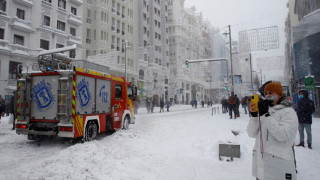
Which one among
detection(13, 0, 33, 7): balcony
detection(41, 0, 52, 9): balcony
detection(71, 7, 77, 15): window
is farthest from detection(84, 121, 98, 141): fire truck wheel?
detection(71, 7, 77, 15): window

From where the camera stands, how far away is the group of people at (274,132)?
2.33 metres

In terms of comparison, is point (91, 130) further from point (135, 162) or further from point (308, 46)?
point (308, 46)

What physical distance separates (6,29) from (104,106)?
2228 centimetres

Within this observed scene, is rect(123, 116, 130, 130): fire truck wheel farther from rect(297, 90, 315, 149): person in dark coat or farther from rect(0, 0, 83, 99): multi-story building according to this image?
rect(0, 0, 83, 99): multi-story building

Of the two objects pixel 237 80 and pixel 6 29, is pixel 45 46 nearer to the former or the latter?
pixel 6 29

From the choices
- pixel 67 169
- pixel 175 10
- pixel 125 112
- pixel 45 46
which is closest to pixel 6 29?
pixel 45 46

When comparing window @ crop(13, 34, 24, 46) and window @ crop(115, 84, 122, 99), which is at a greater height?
window @ crop(13, 34, 24, 46)

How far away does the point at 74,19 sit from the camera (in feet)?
100

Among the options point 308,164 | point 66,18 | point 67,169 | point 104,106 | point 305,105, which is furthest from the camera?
point 66,18

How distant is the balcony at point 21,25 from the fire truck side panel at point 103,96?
2185cm

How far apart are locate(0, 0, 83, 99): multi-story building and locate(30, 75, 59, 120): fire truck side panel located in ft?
61.2

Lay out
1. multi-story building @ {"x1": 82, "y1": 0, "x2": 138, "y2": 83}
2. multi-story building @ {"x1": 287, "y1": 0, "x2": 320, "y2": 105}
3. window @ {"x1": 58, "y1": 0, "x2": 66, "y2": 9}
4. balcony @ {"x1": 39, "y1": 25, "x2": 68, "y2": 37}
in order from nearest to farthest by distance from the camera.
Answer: multi-story building @ {"x1": 287, "y1": 0, "x2": 320, "y2": 105} < balcony @ {"x1": 39, "y1": 25, "x2": 68, "y2": 37} < window @ {"x1": 58, "y1": 0, "x2": 66, "y2": 9} < multi-story building @ {"x1": 82, "y1": 0, "x2": 138, "y2": 83}

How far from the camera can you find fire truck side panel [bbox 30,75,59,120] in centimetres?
730

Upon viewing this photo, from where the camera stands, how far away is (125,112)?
10.6 meters
